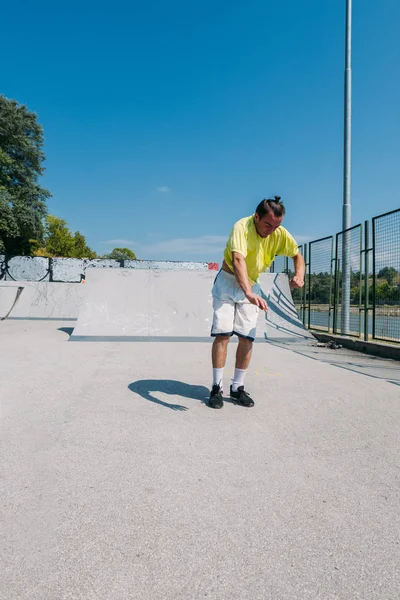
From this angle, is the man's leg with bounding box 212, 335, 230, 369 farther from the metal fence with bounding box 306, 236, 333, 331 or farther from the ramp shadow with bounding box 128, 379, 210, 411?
the metal fence with bounding box 306, 236, 333, 331

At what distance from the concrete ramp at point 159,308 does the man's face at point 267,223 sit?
207 inches

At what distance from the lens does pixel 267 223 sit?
347 cm

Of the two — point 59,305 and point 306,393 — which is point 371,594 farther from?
point 59,305

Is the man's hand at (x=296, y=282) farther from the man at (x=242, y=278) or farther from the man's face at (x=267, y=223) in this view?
the man's face at (x=267, y=223)

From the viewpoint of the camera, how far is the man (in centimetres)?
343

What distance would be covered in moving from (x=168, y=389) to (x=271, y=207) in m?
2.06

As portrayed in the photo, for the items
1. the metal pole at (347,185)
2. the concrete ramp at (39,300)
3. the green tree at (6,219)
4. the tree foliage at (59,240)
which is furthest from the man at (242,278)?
the tree foliage at (59,240)

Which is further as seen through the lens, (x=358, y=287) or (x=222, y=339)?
(x=358, y=287)

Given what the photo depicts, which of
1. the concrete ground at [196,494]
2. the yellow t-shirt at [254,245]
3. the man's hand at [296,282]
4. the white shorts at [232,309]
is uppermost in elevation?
the yellow t-shirt at [254,245]

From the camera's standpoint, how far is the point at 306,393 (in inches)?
161

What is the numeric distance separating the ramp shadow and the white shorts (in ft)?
2.31

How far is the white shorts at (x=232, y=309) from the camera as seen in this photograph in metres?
3.60

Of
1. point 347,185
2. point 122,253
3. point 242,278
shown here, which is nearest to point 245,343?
point 242,278

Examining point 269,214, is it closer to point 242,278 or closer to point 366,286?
point 242,278
